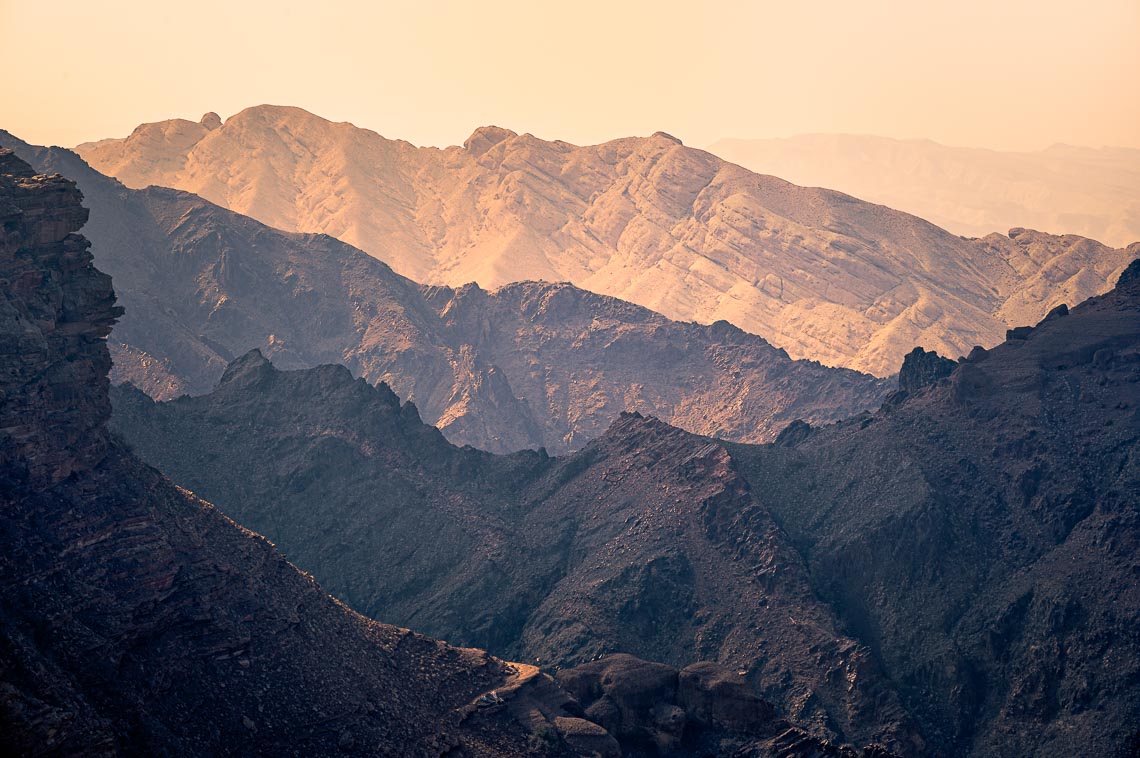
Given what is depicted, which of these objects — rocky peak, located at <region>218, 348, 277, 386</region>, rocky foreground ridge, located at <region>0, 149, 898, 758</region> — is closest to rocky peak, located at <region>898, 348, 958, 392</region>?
rocky foreground ridge, located at <region>0, 149, 898, 758</region>

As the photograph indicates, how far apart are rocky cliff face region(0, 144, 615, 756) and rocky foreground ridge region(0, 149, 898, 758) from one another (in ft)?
0.29

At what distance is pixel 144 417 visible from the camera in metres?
97.6

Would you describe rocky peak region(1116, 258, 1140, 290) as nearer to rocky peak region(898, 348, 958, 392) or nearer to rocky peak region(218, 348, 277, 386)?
rocky peak region(898, 348, 958, 392)

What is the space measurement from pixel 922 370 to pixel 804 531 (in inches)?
917

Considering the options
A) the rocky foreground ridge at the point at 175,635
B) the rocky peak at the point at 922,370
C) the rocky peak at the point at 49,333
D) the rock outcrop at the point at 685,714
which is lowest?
the rock outcrop at the point at 685,714

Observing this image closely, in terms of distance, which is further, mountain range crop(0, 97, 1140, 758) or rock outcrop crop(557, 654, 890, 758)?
rock outcrop crop(557, 654, 890, 758)

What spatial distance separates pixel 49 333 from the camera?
64.2 m

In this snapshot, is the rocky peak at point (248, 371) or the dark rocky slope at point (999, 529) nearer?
the dark rocky slope at point (999, 529)

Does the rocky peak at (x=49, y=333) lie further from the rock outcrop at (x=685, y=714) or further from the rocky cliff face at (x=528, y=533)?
the rocky cliff face at (x=528, y=533)

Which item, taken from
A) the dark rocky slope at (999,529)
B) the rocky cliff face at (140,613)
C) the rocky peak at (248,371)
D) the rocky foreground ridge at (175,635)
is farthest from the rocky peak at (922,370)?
the rocky cliff face at (140,613)

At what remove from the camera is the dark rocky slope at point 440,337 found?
542ft

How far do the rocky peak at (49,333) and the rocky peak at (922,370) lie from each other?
66.9 m

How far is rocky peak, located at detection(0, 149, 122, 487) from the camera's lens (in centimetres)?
6091

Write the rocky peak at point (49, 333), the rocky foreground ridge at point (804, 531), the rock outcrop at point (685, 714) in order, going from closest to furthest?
1. the rocky peak at point (49, 333)
2. the rock outcrop at point (685, 714)
3. the rocky foreground ridge at point (804, 531)
